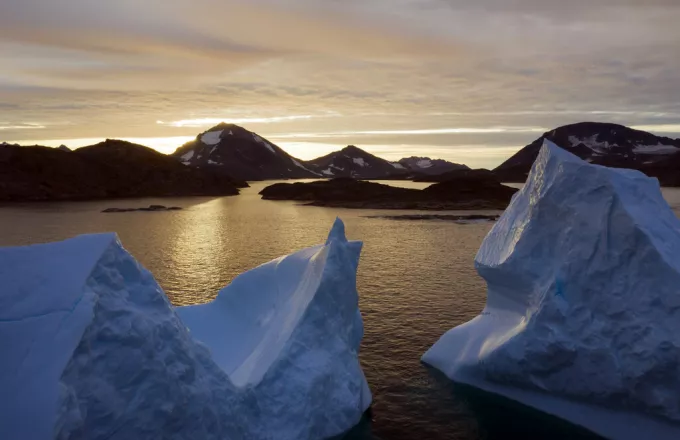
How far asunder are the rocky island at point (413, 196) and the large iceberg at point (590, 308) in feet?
199

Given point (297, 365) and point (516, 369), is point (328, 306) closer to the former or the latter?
point (297, 365)

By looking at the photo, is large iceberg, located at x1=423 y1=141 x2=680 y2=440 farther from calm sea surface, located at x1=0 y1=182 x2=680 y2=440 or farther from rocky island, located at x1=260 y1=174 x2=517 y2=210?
rocky island, located at x1=260 y1=174 x2=517 y2=210

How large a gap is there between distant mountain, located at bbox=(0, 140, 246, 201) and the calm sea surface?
21.7 metres

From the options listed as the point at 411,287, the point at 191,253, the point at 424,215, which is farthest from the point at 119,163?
the point at 411,287

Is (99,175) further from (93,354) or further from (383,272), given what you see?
(93,354)

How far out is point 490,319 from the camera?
15438 mm

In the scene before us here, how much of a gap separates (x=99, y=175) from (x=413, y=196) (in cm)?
6469

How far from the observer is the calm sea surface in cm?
1251

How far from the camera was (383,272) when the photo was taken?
30.0m

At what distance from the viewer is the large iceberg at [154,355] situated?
682 centimetres

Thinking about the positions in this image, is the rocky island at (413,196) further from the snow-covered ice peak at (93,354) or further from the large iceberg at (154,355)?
the snow-covered ice peak at (93,354)

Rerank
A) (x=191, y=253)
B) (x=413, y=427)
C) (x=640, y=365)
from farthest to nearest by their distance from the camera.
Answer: (x=191, y=253) → (x=413, y=427) → (x=640, y=365)

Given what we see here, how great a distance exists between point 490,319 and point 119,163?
4551 inches

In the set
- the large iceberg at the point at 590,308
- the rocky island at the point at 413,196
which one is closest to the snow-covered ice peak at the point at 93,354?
the large iceberg at the point at 590,308
